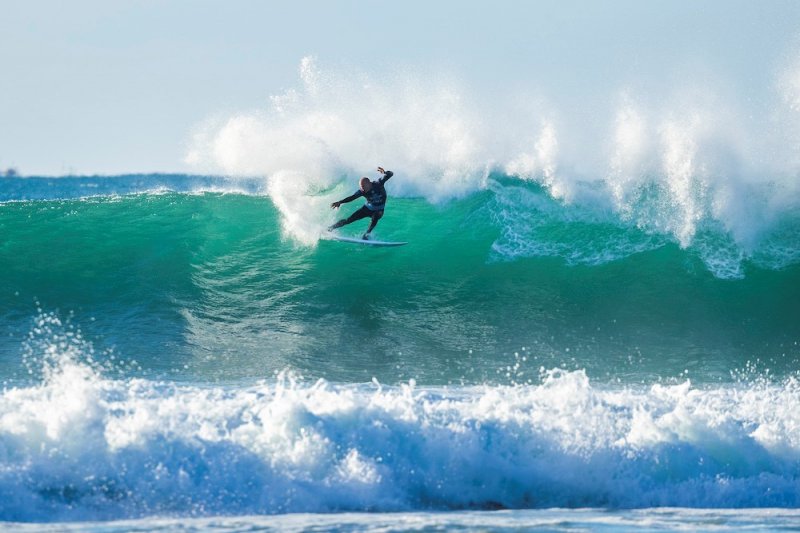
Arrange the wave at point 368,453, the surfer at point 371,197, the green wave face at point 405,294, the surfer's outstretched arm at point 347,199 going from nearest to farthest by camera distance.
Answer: the wave at point 368,453, the green wave face at point 405,294, the surfer's outstretched arm at point 347,199, the surfer at point 371,197

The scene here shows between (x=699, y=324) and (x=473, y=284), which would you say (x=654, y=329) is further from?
(x=473, y=284)

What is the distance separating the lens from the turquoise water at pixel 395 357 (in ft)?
22.5

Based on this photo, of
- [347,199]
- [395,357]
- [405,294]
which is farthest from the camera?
[405,294]

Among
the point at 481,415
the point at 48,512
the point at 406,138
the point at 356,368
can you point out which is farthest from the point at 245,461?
the point at 406,138

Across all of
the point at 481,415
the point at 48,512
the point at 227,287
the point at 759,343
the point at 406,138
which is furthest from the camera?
the point at 406,138

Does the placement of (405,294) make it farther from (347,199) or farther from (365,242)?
(347,199)

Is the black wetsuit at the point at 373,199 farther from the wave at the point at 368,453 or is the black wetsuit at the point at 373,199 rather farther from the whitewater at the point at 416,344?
the wave at the point at 368,453

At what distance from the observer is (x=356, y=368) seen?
11.0 meters

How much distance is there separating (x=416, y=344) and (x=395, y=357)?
1.66 feet

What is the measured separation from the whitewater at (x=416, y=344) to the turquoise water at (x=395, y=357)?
0.03 metres

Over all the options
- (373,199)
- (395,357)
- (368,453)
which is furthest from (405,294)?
(368,453)

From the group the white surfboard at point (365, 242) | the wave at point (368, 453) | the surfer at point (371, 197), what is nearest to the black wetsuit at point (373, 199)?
the surfer at point (371, 197)

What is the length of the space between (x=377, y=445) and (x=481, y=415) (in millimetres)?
969

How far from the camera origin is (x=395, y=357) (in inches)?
449
